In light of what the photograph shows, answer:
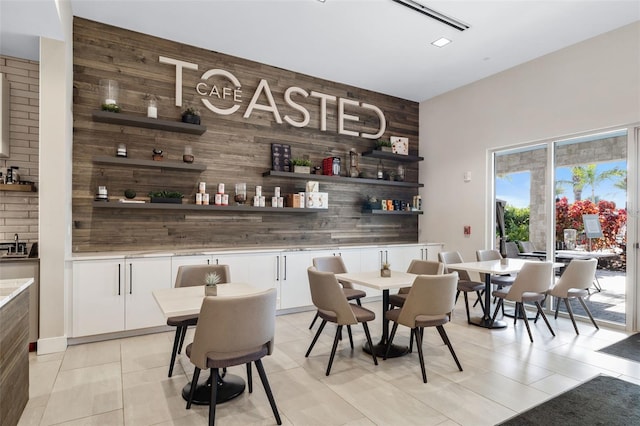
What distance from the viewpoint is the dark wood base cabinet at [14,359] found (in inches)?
84.4

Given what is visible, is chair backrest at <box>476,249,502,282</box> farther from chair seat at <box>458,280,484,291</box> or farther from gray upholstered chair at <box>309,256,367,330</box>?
gray upholstered chair at <box>309,256,367,330</box>

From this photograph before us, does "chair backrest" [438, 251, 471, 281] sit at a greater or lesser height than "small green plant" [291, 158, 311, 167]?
lesser

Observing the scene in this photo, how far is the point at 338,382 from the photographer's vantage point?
3088 millimetres

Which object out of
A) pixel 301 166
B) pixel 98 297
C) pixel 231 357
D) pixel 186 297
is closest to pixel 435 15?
pixel 301 166

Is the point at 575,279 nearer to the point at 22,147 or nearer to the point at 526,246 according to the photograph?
the point at 526,246

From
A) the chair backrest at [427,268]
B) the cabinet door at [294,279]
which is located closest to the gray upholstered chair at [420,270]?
the chair backrest at [427,268]

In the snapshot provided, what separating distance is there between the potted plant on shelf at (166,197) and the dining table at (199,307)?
193 centimetres

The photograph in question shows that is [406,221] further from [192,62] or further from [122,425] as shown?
[122,425]

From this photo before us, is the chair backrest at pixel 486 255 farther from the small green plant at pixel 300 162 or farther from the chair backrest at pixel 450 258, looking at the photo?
the small green plant at pixel 300 162

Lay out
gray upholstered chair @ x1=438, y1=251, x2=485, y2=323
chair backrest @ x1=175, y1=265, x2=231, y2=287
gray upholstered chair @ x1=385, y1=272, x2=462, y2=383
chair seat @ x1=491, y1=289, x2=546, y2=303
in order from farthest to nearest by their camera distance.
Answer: gray upholstered chair @ x1=438, y1=251, x2=485, y2=323
chair seat @ x1=491, y1=289, x2=546, y2=303
chair backrest @ x1=175, y1=265, x2=231, y2=287
gray upholstered chair @ x1=385, y1=272, x2=462, y2=383

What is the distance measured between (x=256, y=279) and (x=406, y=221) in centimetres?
352

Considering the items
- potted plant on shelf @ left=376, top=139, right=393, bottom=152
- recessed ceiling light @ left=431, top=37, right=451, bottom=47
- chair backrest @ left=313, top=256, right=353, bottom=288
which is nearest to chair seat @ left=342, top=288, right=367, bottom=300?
chair backrest @ left=313, top=256, right=353, bottom=288

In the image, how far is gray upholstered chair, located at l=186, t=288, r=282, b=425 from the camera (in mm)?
2236

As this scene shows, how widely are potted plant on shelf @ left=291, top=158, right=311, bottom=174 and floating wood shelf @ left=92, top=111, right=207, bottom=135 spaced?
139 cm
